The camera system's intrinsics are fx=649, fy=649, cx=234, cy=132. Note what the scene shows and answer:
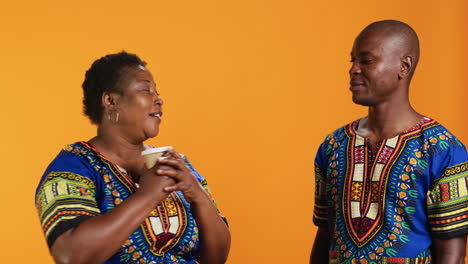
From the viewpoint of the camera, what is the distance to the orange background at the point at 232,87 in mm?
3674

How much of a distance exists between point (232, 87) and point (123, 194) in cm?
198

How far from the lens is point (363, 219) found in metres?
2.20

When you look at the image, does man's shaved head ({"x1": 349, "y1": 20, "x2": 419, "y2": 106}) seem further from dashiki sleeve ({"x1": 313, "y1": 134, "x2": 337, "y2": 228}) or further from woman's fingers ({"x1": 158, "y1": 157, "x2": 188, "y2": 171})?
woman's fingers ({"x1": 158, "y1": 157, "x2": 188, "y2": 171})

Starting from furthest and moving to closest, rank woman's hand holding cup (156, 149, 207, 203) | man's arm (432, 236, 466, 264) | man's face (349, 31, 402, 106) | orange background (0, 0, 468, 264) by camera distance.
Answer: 1. orange background (0, 0, 468, 264)
2. man's face (349, 31, 402, 106)
3. man's arm (432, 236, 466, 264)
4. woman's hand holding cup (156, 149, 207, 203)

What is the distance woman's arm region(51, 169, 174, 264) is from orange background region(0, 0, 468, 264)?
193 centimetres

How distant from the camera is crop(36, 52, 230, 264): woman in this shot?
1.86 metres

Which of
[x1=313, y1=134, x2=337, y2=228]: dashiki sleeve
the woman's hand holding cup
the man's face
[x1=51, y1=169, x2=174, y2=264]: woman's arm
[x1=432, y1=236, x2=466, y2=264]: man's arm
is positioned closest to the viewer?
[x1=51, y1=169, x2=174, y2=264]: woman's arm

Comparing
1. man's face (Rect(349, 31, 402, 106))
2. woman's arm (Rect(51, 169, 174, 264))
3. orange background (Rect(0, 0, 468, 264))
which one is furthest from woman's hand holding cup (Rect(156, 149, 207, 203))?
orange background (Rect(0, 0, 468, 264))

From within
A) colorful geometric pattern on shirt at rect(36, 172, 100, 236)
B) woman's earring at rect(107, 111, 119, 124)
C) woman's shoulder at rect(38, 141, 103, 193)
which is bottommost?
colorful geometric pattern on shirt at rect(36, 172, 100, 236)

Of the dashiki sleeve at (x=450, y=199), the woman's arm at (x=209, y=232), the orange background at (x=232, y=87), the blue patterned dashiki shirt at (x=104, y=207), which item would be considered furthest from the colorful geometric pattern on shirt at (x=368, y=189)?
the orange background at (x=232, y=87)

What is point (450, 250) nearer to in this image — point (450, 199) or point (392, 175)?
point (450, 199)

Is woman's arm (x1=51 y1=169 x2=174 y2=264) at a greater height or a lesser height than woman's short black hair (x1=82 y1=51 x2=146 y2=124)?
lesser

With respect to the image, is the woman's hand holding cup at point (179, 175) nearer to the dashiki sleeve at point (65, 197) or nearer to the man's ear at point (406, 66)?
the dashiki sleeve at point (65, 197)

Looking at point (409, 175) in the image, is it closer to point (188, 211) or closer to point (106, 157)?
point (188, 211)
